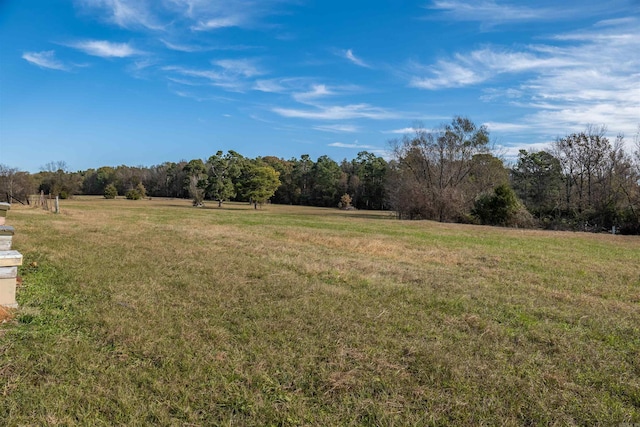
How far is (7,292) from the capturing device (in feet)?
14.7

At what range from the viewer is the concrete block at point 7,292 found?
4.43 m

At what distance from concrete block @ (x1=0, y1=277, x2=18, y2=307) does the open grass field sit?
0.25 metres

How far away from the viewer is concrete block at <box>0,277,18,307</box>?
443cm

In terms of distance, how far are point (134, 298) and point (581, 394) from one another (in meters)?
5.01

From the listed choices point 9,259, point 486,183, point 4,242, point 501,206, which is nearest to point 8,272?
point 9,259

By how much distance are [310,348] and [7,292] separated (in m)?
3.65

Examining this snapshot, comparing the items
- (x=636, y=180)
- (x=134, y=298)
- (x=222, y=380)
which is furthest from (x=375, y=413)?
(x=636, y=180)

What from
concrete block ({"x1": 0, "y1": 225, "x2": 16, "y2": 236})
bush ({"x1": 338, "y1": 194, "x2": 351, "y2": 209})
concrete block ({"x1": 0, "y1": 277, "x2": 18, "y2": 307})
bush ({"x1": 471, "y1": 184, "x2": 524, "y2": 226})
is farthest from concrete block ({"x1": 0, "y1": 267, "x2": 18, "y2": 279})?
bush ({"x1": 338, "y1": 194, "x2": 351, "y2": 209})

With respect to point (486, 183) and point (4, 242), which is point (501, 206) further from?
point (4, 242)

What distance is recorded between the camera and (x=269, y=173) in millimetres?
47219

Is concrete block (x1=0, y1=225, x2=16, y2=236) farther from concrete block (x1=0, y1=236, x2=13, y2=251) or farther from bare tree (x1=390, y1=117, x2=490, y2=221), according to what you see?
bare tree (x1=390, y1=117, x2=490, y2=221)

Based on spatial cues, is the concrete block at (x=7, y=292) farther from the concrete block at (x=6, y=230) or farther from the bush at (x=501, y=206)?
the bush at (x=501, y=206)

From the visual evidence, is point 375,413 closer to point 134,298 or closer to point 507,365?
point 507,365

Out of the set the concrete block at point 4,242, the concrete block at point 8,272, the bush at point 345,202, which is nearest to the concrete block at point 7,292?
the concrete block at point 8,272
